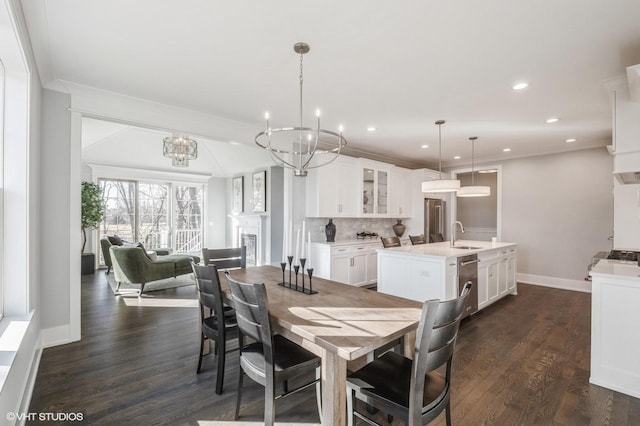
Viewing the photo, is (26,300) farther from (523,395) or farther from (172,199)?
→ (172,199)

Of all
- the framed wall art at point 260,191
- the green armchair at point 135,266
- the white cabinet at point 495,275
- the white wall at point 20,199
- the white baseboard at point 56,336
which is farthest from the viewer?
the framed wall art at point 260,191

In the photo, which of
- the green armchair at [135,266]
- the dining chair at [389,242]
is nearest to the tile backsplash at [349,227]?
the dining chair at [389,242]

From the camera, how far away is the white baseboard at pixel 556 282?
531cm

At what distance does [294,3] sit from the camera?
183cm

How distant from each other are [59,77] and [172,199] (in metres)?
5.50

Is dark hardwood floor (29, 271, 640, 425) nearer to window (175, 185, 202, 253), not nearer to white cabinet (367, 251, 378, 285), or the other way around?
white cabinet (367, 251, 378, 285)

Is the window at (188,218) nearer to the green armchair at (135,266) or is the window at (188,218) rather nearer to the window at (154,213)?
the window at (154,213)

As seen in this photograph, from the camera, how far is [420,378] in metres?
1.35

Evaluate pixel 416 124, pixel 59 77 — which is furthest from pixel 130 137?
pixel 416 124

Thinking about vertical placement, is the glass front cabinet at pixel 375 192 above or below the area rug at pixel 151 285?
above

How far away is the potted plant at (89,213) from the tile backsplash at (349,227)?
439cm

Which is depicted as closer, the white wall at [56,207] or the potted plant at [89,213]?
the white wall at [56,207]

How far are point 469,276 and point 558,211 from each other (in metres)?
3.22

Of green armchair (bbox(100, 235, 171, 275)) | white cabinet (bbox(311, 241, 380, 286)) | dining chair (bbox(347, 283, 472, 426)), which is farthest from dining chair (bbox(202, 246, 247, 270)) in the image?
green armchair (bbox(100, 235, 171, 275))
